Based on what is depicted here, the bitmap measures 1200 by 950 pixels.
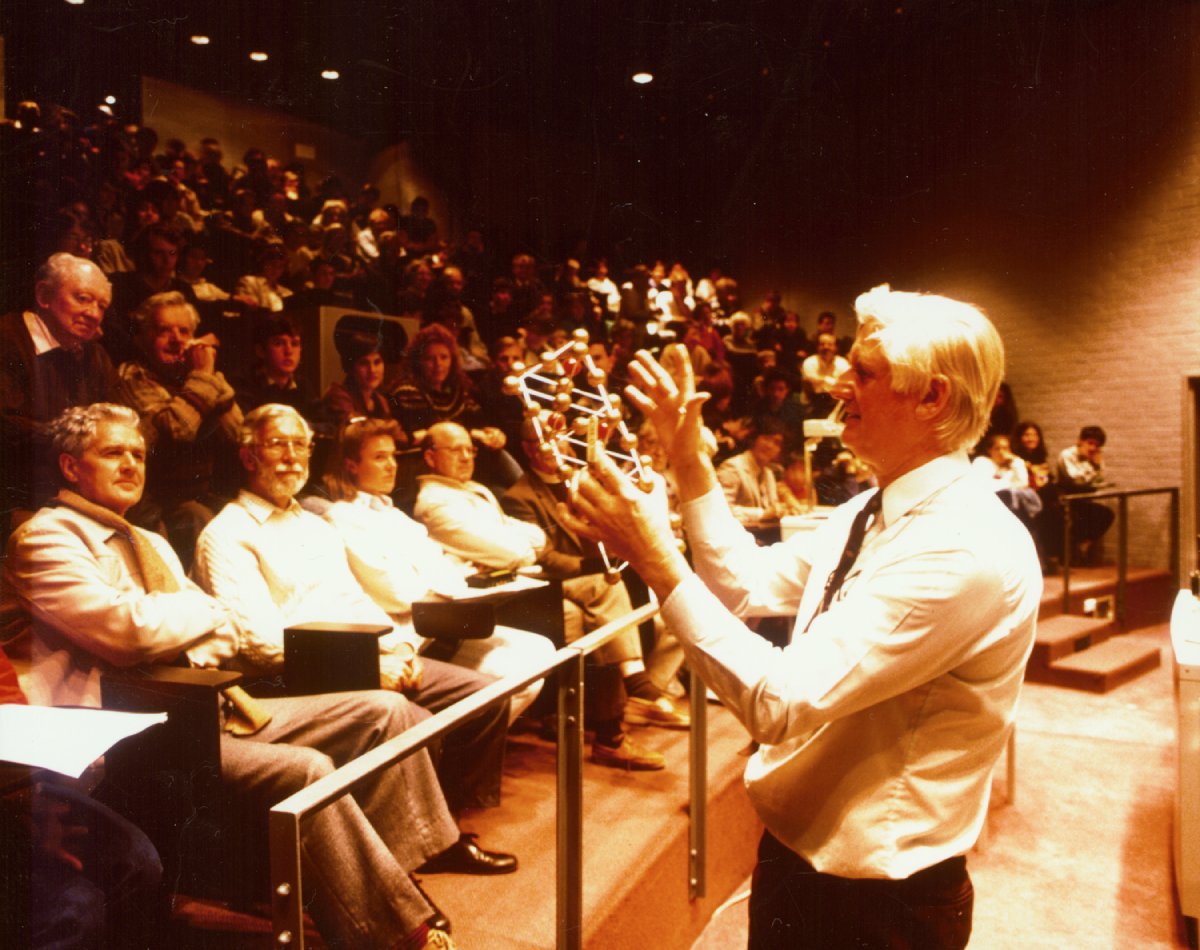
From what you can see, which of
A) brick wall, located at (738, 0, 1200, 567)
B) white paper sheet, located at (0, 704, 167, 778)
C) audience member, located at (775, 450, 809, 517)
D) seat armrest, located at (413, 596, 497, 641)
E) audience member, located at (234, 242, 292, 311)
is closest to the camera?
white paper sheet, located at (0, 704, 167, 778)

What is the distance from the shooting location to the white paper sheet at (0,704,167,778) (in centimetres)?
128

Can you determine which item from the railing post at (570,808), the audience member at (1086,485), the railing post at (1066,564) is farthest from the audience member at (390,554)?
the audience member at (1086,485)

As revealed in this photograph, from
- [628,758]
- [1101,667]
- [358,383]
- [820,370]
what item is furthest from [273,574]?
[820,370]

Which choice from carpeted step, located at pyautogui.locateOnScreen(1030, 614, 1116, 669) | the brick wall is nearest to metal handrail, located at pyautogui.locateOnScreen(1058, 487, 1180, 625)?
the brick wall

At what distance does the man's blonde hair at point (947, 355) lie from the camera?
1.03 m

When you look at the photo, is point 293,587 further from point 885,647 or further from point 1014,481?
point 1014,481

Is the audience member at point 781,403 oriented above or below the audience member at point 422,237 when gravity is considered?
below

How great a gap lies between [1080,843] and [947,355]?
276 cm

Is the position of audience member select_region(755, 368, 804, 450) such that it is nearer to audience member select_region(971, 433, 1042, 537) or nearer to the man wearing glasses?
audience member select_region(971, 433, 1042, 537)

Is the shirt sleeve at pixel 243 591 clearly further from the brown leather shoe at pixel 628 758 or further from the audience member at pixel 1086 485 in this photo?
the audience member at pixel 1086 485

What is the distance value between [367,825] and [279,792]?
33cm

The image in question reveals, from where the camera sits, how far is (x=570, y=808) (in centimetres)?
169

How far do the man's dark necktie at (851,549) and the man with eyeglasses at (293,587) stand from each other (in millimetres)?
1169

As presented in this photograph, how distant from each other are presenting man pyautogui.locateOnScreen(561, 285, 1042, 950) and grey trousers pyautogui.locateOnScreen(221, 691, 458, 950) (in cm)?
59
